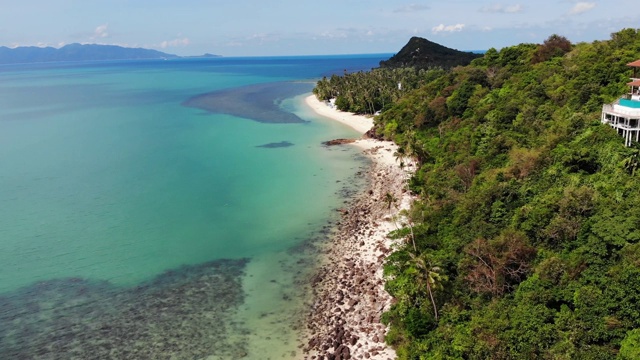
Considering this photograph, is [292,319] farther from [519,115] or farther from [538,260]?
[519,115]

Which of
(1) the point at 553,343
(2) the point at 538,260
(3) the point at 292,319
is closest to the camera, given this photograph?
(1) the point at 553,343

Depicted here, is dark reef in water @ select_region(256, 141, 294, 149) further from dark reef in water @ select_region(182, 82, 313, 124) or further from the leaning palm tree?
the leaning palm tree

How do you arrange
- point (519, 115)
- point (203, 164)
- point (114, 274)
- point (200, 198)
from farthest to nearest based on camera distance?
point (203, 164) → point (200, 198) → point (519, 115) → point (114, 274)

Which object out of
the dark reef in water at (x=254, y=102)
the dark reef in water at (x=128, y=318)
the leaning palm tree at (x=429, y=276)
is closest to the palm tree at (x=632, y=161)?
the leaning palm tree at (x=429, y=276)

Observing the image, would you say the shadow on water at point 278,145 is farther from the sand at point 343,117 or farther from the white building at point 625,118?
the white building at point 625,118

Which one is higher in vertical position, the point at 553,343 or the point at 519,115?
the point at 519,115

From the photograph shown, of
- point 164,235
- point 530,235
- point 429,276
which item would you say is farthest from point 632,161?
point 164,235

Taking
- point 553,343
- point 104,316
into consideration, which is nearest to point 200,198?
point 104,316
